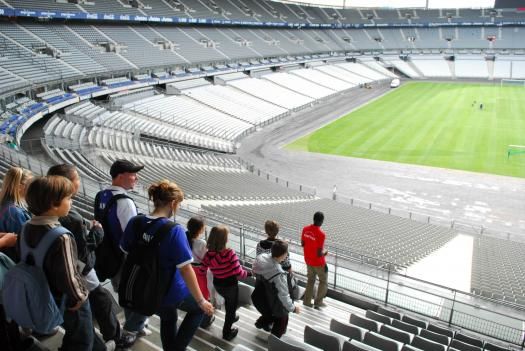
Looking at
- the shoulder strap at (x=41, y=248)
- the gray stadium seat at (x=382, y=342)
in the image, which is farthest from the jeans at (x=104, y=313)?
the gray stadium seat at (x=382, y=342)

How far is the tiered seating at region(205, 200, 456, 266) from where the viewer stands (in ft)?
44.0

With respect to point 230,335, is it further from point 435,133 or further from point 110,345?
point 435,133

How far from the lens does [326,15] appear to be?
7838 cm

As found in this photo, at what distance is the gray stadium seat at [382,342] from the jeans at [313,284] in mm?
1782

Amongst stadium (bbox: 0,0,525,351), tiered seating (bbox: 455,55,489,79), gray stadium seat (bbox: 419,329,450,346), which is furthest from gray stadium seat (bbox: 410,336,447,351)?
tiered seating (bbox: 455,55,489,79)

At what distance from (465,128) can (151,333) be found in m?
37.2

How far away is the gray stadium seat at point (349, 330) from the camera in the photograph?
4.96 metres

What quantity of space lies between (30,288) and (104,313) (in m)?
1.07

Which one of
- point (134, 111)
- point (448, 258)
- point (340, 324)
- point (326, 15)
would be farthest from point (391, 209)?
point (326, 15)

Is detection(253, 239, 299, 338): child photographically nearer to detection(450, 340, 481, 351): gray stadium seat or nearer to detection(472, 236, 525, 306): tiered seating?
detection(450, 340, 481, 351): gray stadium seat

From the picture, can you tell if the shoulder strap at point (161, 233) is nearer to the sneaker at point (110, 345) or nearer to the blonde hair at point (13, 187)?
the sneaker at point (110, 345)

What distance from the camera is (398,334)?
5.39 meters

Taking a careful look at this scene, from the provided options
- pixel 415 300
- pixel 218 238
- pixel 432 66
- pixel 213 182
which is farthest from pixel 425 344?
pixel 432 66

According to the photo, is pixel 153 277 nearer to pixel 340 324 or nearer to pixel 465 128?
pixel 340 324
